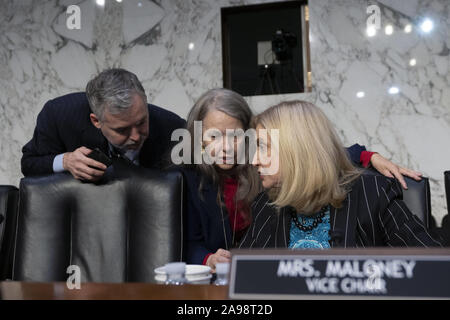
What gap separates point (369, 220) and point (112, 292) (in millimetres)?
800

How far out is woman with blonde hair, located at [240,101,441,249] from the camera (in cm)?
143

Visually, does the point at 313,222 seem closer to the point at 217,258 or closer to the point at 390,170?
the point at 217,258

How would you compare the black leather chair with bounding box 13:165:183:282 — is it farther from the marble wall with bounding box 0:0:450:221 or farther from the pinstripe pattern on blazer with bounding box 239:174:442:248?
the marble wall with bounding box 0:0:450:221

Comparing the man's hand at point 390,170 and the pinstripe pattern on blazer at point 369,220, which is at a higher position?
the man's hand at point 390,170

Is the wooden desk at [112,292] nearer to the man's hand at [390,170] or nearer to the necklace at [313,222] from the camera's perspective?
the necklace at [313,222]

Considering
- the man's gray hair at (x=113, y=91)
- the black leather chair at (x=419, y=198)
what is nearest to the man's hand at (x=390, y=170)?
the black leather chair at (x=419, y=198)

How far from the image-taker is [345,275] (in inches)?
27.1

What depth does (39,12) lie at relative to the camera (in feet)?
9.99

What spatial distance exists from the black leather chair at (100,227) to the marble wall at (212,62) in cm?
129

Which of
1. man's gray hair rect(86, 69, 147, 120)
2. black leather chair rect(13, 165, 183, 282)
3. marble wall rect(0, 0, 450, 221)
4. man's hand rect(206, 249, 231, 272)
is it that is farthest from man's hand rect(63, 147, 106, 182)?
marble wall rect(0, 0, 450, 221)

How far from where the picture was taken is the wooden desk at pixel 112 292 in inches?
34.5

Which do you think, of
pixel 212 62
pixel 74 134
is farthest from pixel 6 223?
pixel 212 62

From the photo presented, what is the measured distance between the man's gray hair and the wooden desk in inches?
36.1
